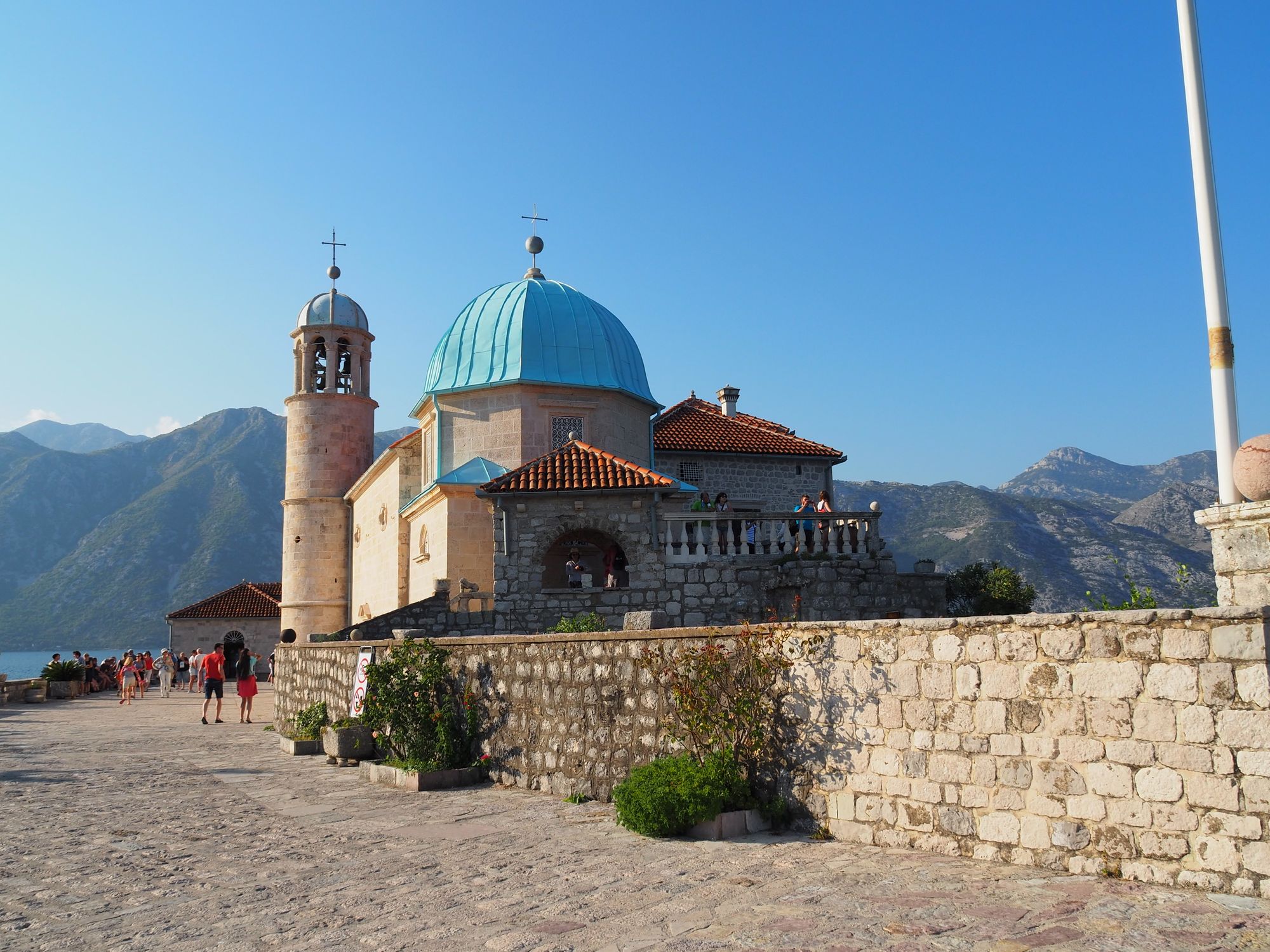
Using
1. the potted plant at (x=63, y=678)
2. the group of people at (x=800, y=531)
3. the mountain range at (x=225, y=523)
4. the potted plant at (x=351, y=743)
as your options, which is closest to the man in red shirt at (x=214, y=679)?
the potted plant at (x=351, y=743)

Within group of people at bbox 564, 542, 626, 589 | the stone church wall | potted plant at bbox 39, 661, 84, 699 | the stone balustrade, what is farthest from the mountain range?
the stone church wall

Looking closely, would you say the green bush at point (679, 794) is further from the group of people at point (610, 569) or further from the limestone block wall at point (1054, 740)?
the group of people at point (610, 569)

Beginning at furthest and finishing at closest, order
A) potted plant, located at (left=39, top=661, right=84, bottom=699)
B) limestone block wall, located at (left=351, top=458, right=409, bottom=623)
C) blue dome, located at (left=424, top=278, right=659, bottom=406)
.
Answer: potted plant, located at (left=39, top=661, right=84, bottom=699)
limestone block wall, located at (left=351, top=458, right=409, bottom=623)
blue dome, located at (left=424, top=278, right=659, bottom=406)

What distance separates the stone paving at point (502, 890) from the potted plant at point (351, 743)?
8.39ft

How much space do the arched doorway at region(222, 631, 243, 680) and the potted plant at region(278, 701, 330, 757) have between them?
30.5 metres

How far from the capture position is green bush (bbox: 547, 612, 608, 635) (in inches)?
574

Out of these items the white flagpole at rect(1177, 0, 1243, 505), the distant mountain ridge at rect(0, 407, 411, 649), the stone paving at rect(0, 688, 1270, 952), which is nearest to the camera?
the stone paving at rect(0, 688, 1270, 952)

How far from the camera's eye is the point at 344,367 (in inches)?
1417

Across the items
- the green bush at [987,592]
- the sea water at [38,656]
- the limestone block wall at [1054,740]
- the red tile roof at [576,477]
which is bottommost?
the sea water at [38,656]

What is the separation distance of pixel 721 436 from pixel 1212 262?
2282 centimetres

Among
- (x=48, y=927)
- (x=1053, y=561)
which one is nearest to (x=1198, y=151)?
(x=48, y=927)

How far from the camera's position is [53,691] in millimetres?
30281

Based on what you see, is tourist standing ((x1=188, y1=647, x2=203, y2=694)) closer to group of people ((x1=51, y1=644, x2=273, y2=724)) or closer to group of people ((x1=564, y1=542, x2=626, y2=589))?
group of people ((x1=51, y1=644, x2=273, y2=724))

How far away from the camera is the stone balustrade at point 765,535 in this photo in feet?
59.2
